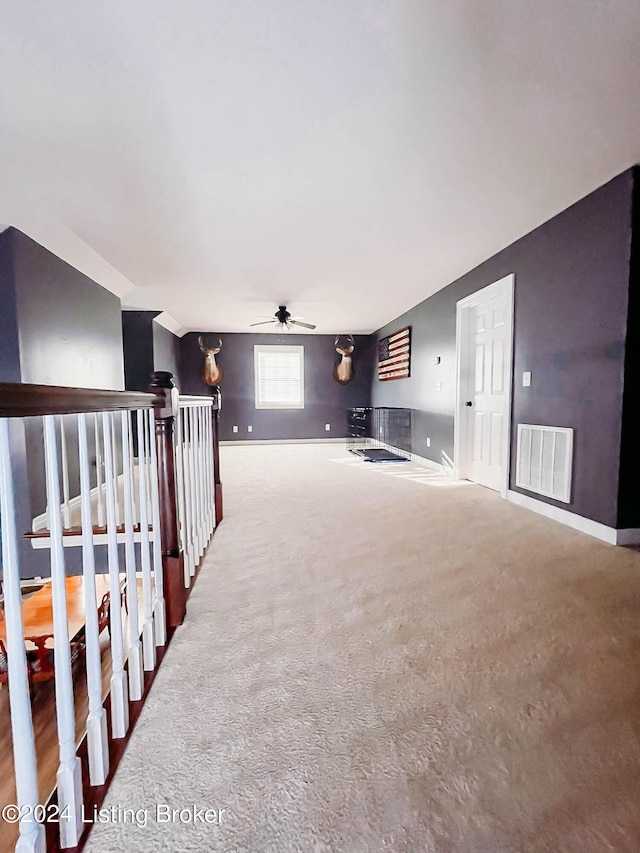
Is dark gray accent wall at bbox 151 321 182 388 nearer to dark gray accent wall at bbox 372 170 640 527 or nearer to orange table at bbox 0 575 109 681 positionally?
orange table at bbox 0 575 109 681

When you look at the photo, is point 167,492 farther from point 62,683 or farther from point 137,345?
point 137,345

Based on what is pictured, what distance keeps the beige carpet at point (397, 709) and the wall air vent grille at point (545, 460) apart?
68 cm

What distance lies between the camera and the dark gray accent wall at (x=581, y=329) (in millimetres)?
2516

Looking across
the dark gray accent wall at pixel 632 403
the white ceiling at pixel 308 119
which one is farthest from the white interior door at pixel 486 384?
the dark gray accent wall at pixel 632 403

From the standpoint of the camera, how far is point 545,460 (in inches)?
124

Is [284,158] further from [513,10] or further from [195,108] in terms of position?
[513,10]

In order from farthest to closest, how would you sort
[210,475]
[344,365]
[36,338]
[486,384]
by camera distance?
[344,365] → [486,384] → [36,338] → [210,475]

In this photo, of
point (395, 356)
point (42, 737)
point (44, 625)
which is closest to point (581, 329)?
point (42, 737)

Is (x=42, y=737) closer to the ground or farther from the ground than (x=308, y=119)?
closer to the ground

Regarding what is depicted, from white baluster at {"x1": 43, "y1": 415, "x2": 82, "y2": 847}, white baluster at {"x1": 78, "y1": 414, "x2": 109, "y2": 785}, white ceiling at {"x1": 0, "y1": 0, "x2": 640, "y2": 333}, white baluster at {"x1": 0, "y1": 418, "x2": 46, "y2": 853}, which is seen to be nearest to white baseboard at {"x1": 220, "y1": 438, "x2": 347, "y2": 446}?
white ceiling at {"x1": 0, "y1": 0, "x2": 640, "y2": 333}

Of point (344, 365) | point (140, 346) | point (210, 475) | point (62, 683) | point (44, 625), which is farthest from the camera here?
point (344, 365)

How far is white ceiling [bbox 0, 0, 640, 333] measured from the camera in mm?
1459

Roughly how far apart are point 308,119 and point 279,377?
6359mm

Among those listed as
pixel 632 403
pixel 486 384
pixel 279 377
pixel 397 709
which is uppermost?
pixel 279 377
